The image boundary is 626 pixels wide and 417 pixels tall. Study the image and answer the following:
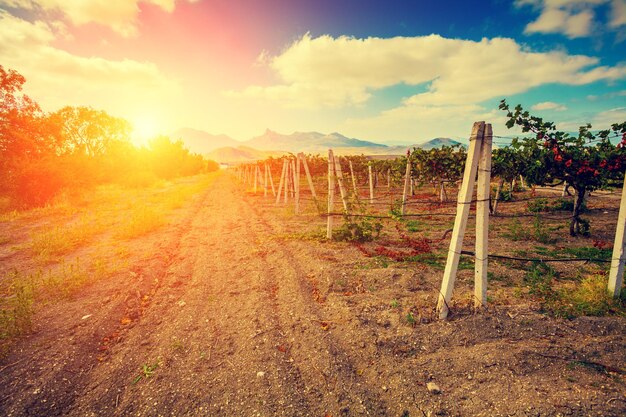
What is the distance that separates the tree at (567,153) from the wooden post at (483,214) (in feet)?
13.1

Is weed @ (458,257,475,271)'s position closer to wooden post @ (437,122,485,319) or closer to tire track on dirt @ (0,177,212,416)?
wooden post @ (437,122,485,319)

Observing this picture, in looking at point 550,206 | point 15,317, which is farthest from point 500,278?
point 550,206

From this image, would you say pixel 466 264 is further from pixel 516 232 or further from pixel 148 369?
pixel 148 369

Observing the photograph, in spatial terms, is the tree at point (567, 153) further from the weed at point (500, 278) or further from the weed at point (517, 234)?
the weed at point (500, 278)

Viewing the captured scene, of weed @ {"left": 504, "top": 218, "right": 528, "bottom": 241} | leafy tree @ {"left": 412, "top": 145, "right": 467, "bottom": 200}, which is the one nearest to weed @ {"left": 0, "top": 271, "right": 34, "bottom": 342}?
weed @ {"left": 504, "top": 218, "right": 528, "bottom": 241}

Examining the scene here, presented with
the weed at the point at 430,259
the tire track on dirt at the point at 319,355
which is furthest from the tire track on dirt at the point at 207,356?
the weed at the point at 430,259

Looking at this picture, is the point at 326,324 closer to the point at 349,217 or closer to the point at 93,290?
the point at 349,217

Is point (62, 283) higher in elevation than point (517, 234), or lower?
lower

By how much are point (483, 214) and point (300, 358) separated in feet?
12.5

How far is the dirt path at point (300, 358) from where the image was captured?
352cm

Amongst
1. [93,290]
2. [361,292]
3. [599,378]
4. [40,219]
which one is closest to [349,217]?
[361,292]

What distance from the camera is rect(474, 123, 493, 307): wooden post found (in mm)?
4445

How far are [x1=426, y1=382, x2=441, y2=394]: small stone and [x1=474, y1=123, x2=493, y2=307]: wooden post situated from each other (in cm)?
199

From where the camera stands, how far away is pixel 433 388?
3.68 m
